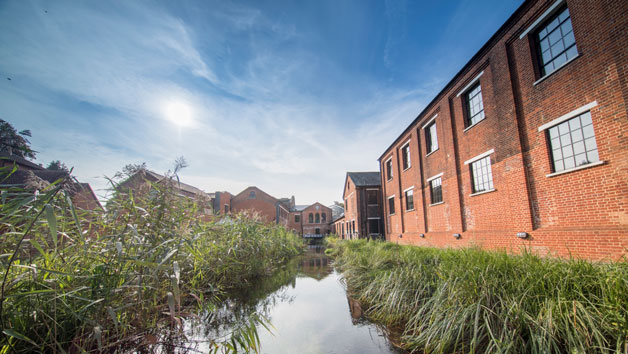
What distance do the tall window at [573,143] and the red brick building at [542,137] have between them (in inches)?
0.9

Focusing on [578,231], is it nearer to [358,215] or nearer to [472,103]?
[472,103]

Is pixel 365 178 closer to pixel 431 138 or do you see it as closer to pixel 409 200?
pixel 409 200

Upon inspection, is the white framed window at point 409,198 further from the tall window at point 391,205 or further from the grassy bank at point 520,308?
the grassy bank at point 520,308

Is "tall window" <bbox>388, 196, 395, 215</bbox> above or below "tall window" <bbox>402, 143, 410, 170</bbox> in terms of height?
below

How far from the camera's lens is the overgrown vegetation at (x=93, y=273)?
6.86 ft

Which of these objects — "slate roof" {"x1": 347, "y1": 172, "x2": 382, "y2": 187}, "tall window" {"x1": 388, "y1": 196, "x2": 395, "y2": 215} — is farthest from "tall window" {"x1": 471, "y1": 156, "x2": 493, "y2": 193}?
"slate roof" {"x1": 347, "y1": 172, "x2": 382, "y2": 187}

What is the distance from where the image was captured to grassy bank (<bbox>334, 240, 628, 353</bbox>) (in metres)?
2.50

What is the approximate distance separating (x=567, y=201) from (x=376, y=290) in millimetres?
5480

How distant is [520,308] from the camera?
2.92m

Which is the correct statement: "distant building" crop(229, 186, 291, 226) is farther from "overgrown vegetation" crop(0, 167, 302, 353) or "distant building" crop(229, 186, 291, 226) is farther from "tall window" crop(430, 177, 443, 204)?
"overgrown vegetation" crop(0, 167, 302, 353)

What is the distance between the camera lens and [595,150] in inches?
237

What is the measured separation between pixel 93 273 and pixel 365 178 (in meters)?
25.7

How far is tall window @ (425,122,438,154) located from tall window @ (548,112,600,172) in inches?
234

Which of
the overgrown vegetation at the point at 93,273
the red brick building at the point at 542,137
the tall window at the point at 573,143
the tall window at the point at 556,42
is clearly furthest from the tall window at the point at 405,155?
the overgrown vegetation at the point at 93,273
